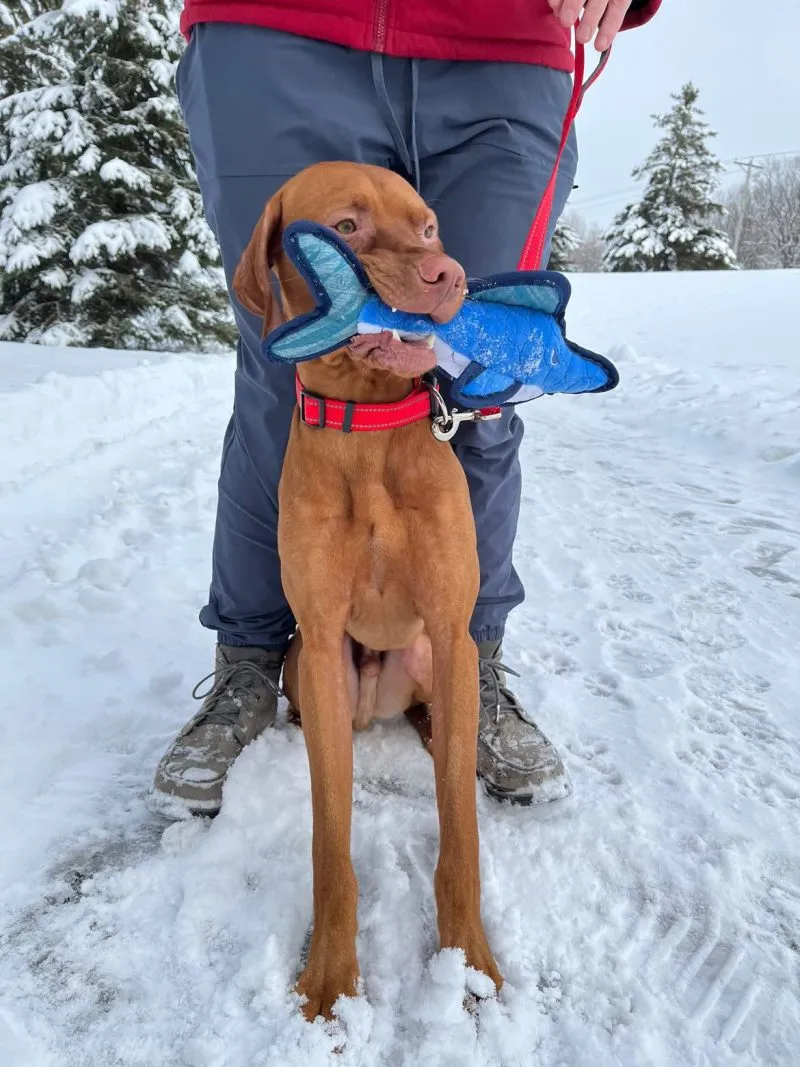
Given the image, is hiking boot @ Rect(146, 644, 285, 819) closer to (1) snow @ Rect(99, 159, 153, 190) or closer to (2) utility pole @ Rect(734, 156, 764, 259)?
(1) snow @ Rect(99, 159, 153, 190)

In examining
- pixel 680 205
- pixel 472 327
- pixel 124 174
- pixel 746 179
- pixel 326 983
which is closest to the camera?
pixel 326 983

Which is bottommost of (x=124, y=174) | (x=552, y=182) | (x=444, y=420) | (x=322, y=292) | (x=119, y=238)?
(x=444, y=420)

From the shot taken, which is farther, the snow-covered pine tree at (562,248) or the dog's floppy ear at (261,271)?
the snow-covered pine tree at (562,248)

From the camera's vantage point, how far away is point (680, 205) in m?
27.5

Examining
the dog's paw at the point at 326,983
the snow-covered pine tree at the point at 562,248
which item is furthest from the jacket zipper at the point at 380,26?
the snow-covered pine tree at the point at 562,248

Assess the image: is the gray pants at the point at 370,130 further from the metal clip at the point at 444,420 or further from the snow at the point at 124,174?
the snow at the point at 124,174

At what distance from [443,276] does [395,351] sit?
0.62ft

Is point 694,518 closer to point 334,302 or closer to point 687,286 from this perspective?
point 334,302

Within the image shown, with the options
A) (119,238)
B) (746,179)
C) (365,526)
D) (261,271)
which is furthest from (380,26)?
(746,179)

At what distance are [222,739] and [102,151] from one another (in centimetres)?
991

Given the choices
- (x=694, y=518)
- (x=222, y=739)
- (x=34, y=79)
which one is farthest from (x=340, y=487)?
(x=34, y=79)

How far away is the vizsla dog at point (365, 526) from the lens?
162cm

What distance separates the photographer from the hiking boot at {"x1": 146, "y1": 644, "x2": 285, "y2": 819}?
6.12ft

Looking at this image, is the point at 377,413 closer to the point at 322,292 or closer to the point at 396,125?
the point at 322,292
